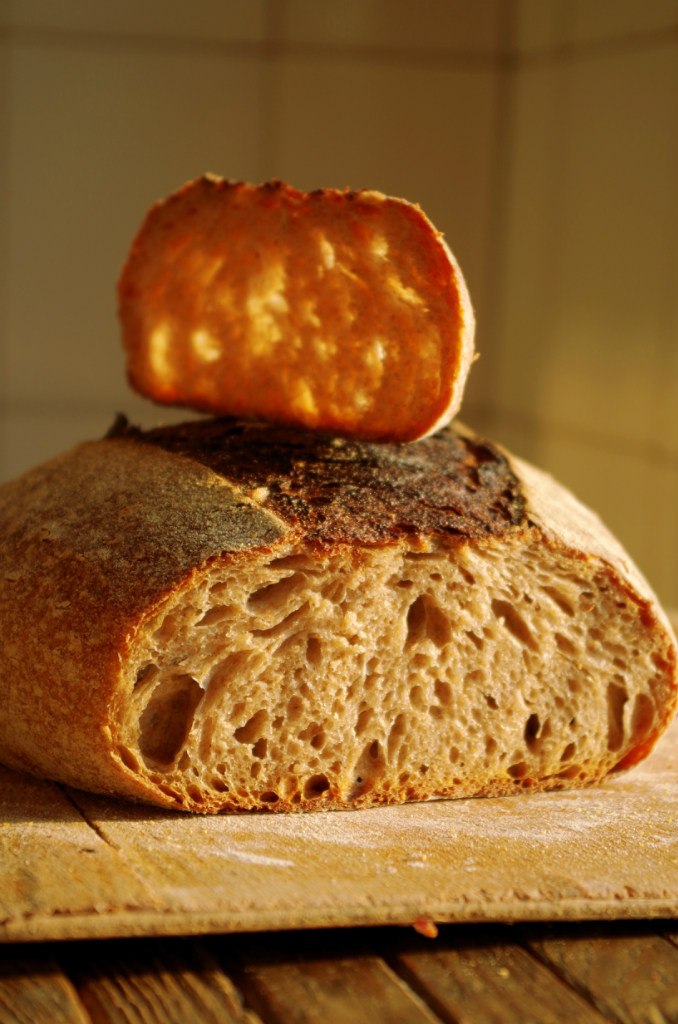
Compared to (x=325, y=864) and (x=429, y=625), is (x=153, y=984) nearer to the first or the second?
(x=325, y=864)

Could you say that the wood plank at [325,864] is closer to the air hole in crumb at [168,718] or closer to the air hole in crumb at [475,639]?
the air hole in crumb at [168,718]

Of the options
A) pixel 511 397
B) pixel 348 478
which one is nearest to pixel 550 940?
pixel 348 478

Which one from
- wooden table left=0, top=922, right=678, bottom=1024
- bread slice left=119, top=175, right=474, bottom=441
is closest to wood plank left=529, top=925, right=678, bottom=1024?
wooden table left=0, top=922, right=678, bottom=1024

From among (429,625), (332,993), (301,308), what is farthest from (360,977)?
(301,308)

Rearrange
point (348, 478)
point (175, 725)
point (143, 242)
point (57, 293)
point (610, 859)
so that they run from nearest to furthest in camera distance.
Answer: point (610, 859) → point (175, 725) → point (348, 478) → point (143, 242) → point (57, 293)

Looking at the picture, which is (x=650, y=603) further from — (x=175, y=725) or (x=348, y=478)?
(x=175, y=725)

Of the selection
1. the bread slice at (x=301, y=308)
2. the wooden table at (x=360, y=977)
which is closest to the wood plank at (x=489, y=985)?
the wooden table at (x=360, y=977)
